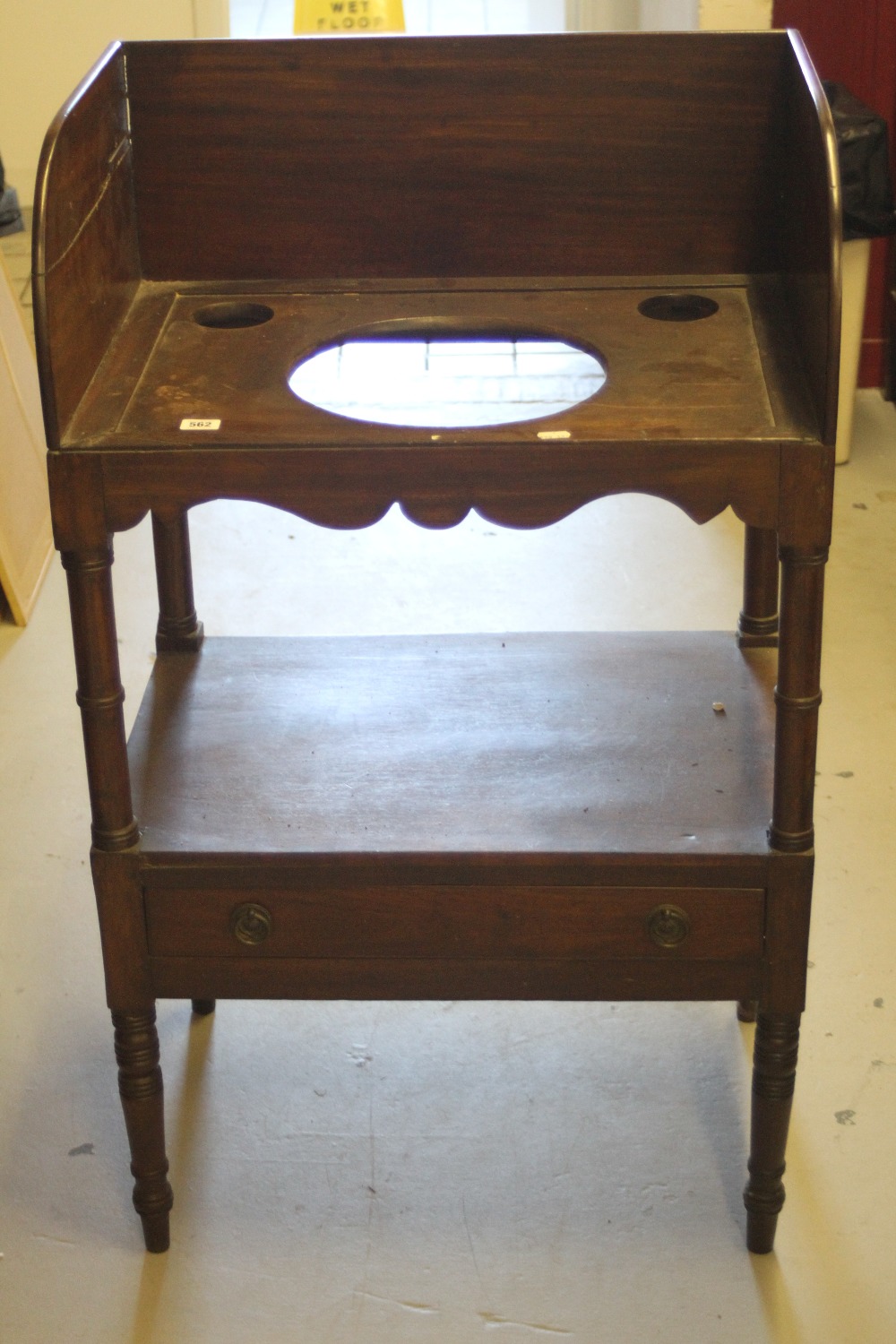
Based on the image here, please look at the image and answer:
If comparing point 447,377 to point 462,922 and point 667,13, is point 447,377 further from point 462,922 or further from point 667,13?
point 667,13

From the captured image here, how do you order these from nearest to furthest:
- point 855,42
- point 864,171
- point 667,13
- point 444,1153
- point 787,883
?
point 787,883, point 444,1153, point 864,171, point 855,42, point 667,13

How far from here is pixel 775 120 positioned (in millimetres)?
1852

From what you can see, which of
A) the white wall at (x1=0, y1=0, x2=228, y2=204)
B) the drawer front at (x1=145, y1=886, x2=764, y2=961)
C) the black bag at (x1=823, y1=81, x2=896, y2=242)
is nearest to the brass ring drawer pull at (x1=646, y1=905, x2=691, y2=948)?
the drawer front at (x1=145, y1=886, x2=764, y2=961)

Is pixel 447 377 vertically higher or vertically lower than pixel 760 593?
higher

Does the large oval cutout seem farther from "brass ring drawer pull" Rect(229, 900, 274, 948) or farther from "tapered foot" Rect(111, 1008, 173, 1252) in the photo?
"tapered foot" Rect(111, 1008, 173, 1252)

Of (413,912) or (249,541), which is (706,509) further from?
(249,541)

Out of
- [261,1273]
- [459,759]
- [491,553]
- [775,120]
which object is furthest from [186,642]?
[491,553]

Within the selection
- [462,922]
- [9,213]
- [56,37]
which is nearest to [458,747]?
[462,922]

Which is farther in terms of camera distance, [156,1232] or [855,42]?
[855,42]

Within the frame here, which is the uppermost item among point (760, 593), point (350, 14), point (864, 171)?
point (350, 14)

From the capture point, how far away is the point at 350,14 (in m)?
2.90

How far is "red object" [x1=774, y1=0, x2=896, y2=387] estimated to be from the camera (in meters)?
3.81

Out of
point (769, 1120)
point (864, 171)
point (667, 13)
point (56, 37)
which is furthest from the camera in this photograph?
point (56, 37)

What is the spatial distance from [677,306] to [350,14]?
1.33m
